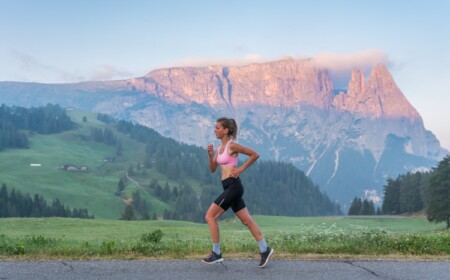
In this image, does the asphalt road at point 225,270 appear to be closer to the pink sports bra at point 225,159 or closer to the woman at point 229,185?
the woman at point 229,185

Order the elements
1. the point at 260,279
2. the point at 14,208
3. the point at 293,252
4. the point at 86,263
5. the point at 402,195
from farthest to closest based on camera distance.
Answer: the point at 14,208, the point at 402,195, the point at 293,252, the point at 86,263, the point at 260,279

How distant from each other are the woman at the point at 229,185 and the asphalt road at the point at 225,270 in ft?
1.29

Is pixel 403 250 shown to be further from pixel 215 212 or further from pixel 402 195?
pixel 402 195

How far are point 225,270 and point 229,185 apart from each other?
1878 millimetres

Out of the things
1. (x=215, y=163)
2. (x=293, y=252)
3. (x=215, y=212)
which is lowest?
(x=293, y=252)

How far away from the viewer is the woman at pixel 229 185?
40.5 feet

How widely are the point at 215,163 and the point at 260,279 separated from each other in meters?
3.12

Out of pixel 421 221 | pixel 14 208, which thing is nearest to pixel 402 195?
pixel 421 221

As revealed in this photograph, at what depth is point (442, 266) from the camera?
12594 mm

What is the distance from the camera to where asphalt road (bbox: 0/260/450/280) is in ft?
36.6

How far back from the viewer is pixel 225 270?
11.9 meters

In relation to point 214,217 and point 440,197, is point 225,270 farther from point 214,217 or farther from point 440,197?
point 440,197

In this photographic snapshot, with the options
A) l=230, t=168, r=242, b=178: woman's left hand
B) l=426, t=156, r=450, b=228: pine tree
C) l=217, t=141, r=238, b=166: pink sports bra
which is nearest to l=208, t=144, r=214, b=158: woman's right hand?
l=217, t=141, r=238, b=166: pink sports bra

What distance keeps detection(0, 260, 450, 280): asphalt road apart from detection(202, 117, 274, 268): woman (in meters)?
0.39
